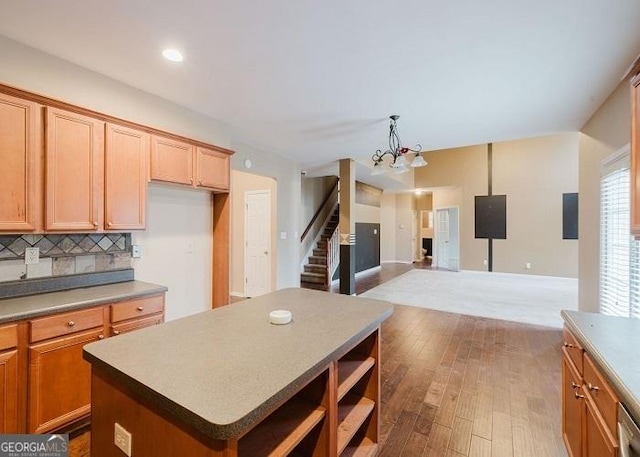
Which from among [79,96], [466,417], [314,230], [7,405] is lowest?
[466,417]

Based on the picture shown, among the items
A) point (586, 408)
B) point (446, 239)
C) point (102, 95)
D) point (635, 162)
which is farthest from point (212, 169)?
point (446, 239)

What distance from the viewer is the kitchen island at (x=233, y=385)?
32.7 inches

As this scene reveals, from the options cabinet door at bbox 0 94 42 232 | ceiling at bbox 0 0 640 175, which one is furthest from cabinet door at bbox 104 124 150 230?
ceiling at bbox 0 0 640 175

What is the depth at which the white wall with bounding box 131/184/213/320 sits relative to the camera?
2.88m

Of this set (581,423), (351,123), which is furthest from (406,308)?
(581,423)

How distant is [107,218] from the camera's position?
2.32 metres

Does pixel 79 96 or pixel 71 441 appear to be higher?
pixel 79 96

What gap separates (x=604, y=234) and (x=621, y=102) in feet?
4.15

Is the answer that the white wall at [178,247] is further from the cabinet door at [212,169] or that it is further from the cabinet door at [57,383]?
the cabinet door at [57,383]

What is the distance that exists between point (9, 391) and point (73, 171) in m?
1.43

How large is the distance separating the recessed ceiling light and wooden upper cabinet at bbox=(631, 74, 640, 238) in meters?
2.79

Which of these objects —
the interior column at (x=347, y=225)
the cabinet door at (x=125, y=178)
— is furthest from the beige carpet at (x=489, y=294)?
the cabinet door at (x=125, y=178)

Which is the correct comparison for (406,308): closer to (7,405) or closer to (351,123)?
(351,123)

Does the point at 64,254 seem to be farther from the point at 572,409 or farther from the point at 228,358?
the point at 572,409
